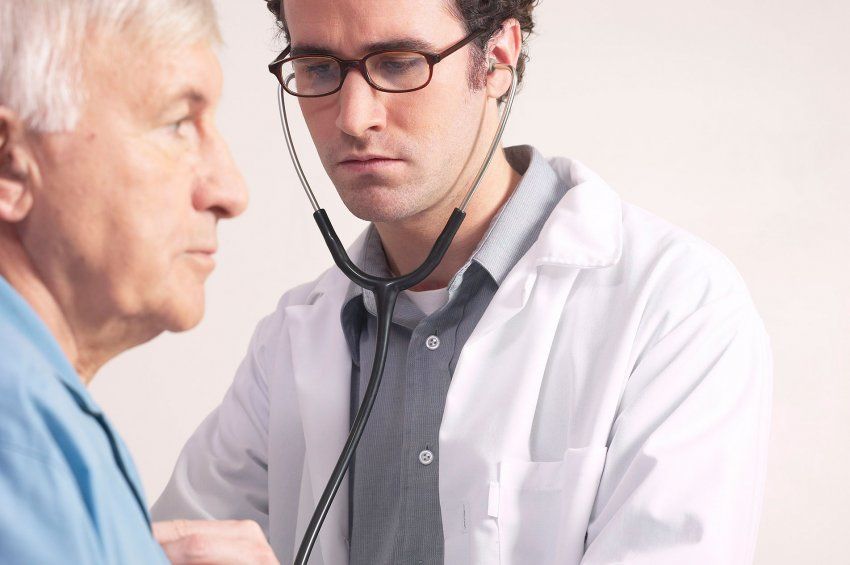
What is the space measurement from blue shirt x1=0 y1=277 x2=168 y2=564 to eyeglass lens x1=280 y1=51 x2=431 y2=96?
86cm

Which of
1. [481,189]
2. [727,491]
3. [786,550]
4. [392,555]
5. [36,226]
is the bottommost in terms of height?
[786,550]

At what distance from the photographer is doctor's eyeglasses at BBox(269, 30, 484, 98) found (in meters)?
1.48

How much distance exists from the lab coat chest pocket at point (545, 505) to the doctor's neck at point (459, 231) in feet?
1.16

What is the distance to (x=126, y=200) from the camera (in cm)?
74

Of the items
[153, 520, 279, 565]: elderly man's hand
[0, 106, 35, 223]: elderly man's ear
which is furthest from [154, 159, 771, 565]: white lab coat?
[0, 106, 35, 223]: elderly man's ear

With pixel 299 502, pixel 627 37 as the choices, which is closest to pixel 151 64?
pixel 299 502

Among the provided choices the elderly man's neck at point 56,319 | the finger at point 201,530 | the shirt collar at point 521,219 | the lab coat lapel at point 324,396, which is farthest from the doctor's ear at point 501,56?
the elderly man's neck at point 56,319

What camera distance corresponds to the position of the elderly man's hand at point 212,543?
91 cm

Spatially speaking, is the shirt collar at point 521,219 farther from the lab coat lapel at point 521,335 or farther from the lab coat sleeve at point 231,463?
the lab coat sleeve at point 231,463

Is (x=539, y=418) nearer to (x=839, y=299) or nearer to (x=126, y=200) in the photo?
(x=126, y=200)

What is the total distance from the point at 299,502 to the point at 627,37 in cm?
129

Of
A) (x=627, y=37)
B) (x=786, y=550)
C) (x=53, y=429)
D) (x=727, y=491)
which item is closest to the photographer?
(x=53, y=429)

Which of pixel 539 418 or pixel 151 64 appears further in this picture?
pixel 539 418

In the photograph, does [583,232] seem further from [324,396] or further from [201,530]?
[201,530]
